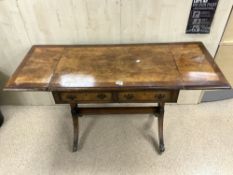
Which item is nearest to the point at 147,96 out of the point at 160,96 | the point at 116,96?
the point at 160,96

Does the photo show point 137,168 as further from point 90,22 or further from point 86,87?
point 90,22

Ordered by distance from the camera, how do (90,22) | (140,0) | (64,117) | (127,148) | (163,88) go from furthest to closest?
(64,117)
(127,148)
(90,22)
(140,0)
(163,88)

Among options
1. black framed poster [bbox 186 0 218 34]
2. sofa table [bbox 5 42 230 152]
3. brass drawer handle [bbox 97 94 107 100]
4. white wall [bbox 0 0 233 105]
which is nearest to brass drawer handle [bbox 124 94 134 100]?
sofa table [bbox 5 42 230 152]

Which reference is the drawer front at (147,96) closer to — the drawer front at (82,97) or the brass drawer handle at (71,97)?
the drawer front at (82,97)

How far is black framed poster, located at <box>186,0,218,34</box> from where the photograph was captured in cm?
125

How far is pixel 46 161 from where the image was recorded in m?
1.45

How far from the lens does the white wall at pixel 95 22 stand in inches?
50.3

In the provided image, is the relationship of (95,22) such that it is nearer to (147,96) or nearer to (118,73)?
(118,73)

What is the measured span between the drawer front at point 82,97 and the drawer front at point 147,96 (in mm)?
89

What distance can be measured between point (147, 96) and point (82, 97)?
39 centimetres

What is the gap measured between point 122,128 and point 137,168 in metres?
0.40

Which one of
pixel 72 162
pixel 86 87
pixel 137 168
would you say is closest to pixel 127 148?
pixel 137 168

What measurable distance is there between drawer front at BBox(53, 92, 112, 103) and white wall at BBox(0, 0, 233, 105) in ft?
1.75

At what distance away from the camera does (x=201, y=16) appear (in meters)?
1.31
